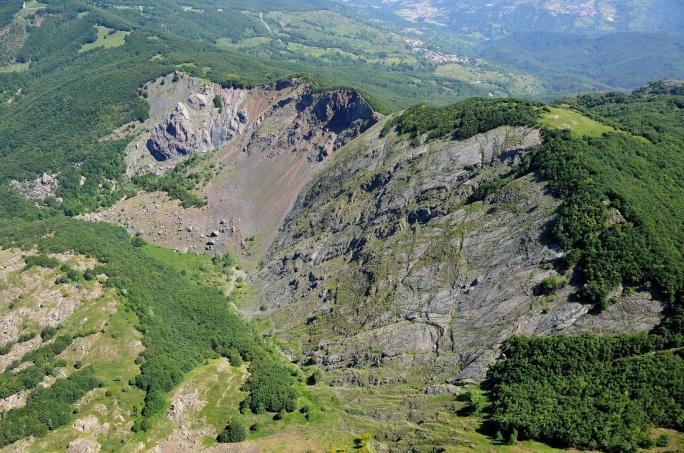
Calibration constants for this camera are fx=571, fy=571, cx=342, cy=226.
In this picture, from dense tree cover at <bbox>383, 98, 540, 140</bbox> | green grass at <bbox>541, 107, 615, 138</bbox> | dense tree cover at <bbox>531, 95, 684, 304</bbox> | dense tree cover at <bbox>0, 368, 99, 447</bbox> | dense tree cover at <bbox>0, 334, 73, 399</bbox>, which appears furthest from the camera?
dense tree cover at <bbox>383, 98, 540, 140</bbox>

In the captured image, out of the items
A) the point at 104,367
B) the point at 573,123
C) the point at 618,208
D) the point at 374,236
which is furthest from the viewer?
the point at 374,236

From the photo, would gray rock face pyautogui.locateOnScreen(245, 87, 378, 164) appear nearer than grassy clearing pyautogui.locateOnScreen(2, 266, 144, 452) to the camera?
No

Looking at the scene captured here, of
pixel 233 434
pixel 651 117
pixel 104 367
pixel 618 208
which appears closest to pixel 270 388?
pixel 233 434

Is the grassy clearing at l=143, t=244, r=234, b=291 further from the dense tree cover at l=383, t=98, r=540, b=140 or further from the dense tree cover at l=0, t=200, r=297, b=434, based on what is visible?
the dense tree cover at l=383, t=98, r=540, b=140

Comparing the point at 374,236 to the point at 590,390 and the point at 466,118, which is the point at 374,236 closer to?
the point at 466,118

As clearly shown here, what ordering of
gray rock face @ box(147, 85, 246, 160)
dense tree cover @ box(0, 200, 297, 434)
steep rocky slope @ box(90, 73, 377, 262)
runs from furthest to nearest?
gray rock face @ box(147, 85, 246, 160) → steep rocky slope @ box(90, 73, 377, 262) → dense tree cover @ box(0, 200, 297, 434)

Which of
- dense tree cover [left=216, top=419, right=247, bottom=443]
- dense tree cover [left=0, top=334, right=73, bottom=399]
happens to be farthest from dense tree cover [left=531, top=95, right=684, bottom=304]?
dense tree cover [left=0, top=334, right=73, bottom=399]

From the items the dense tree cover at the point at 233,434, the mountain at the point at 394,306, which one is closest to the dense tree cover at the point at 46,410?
the mountain at the point at 394,306

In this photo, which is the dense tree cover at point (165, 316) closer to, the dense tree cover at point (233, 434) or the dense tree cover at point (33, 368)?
the dense tree cover at point (233, 434)
